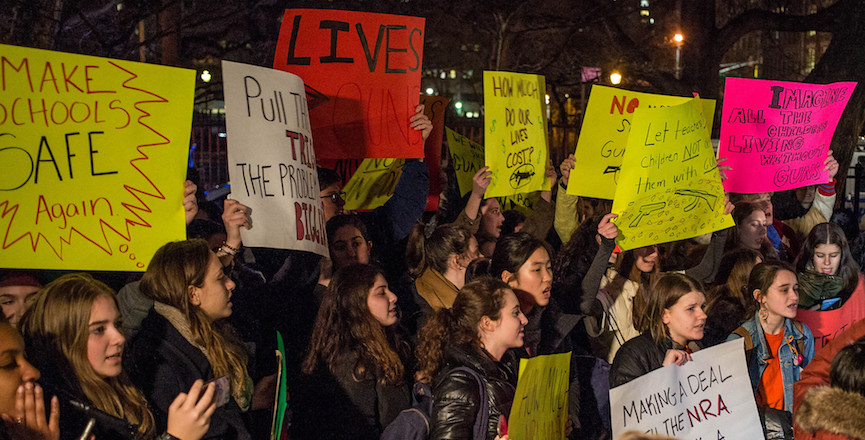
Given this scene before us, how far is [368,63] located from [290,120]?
107 centimetres

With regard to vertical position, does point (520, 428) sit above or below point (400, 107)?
below

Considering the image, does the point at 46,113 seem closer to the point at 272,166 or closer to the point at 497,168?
the point at 272,166

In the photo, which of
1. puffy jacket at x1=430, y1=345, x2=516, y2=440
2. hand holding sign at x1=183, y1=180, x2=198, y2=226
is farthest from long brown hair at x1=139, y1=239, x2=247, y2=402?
puffy jacket at x1=430, y1=345, x2=516, y2=440

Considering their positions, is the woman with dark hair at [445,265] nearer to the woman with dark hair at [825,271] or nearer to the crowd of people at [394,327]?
the crowd of people at [394,327]

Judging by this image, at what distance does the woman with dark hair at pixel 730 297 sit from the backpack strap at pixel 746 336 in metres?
0.19

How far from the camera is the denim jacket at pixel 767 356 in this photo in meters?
4.84

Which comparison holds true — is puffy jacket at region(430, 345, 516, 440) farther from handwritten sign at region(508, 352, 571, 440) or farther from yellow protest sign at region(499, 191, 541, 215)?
yellow protest sign at region(499, 191, 541, 215)

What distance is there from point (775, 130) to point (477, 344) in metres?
3.79

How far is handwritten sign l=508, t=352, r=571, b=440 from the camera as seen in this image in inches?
140

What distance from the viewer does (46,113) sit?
3.46m

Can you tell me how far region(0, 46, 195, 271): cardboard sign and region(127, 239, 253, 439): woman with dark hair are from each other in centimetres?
11

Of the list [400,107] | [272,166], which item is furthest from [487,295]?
[400,107]

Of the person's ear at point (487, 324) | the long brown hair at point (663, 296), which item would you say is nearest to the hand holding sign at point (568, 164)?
the long brown hair at point (663, 296)

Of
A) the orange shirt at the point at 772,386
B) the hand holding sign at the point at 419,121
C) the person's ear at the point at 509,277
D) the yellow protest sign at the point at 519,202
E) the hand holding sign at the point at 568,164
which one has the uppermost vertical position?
the hand holding sign at the point at 419,121
